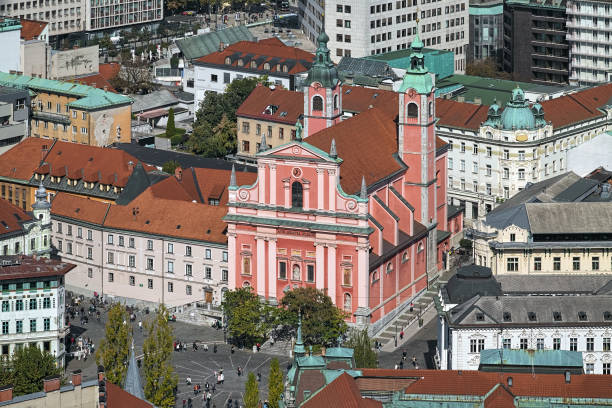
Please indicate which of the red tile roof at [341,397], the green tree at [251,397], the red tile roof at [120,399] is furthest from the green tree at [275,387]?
the red tile roof at [120,399]

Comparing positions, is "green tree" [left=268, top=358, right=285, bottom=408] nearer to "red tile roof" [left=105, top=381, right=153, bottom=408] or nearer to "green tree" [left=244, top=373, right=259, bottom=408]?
"green tree" [left=244, top=373, right=259, bottom=408]

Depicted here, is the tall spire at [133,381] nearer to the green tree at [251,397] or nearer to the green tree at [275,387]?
the green tree at [251,397]

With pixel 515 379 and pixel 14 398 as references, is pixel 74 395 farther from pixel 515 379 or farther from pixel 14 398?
pixel 515 379

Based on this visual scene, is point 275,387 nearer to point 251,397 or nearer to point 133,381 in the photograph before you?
point 251,397

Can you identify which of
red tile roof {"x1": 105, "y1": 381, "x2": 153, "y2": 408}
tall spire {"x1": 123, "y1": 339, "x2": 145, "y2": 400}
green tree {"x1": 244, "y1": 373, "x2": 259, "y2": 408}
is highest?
red tile roof {"x1": 105, "y1": 381, "x2": 153, "y2": 408}

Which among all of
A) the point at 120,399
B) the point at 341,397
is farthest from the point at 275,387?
the point at 120,399

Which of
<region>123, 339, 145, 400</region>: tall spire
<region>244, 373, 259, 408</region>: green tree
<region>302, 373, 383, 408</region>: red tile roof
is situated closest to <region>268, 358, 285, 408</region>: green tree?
<region>244, 373, 259, 408</region>: green tree
